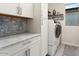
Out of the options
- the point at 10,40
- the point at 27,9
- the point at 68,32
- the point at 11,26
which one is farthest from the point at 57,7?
the point at 10,40

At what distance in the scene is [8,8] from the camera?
6.09 feet

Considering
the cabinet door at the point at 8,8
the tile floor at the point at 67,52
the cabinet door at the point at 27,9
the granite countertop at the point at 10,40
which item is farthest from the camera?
the tile floor at the point at 67,52

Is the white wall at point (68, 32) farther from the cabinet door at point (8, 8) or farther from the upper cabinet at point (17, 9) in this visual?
the cabinet door at point (8, 8)

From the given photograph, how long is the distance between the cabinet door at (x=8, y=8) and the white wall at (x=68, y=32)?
374 centimetres

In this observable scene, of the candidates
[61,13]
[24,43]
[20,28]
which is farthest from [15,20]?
[61,13]

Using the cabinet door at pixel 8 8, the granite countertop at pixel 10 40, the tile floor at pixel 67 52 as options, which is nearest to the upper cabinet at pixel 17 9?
the cabinet door at pixel 8 8

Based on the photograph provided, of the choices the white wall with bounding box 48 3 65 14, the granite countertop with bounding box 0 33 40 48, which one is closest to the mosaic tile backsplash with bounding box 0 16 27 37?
the granite countertop with bounding box 0 33 40 48

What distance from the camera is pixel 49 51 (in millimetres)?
3502

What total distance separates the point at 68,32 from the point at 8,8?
4073 millimetres

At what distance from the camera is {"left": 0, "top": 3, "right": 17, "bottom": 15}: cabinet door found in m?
1.70

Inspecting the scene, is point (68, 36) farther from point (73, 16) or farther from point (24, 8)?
point (24, 8)

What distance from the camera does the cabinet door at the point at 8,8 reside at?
1.70 metres

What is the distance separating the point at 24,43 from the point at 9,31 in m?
0.66

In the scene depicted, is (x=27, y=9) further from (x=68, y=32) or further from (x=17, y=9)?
(x=68, y=32)
